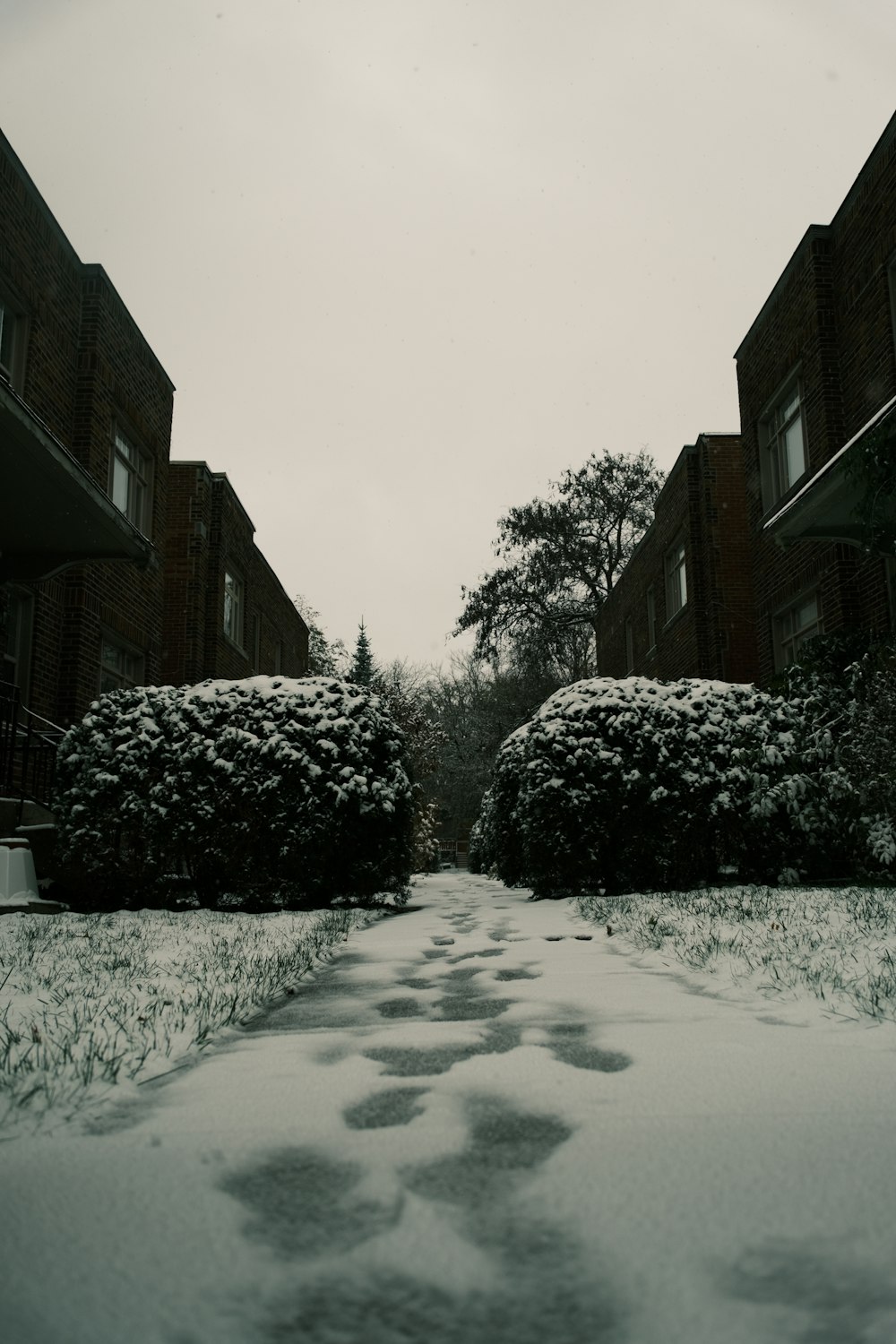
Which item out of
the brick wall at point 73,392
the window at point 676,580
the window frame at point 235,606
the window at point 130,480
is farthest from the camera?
the window frame at point 235,606

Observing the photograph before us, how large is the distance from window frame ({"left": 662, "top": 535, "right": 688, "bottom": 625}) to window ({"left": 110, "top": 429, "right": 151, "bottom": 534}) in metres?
9.32

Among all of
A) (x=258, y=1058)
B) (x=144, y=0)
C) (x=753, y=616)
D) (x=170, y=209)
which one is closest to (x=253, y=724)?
(x=258, y=1058)

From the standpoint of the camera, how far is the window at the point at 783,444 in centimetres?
1188

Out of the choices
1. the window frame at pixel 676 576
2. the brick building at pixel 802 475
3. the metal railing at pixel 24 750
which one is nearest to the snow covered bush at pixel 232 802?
the metal railing at pixel 24 750

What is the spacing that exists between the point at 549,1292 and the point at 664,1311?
13 cm

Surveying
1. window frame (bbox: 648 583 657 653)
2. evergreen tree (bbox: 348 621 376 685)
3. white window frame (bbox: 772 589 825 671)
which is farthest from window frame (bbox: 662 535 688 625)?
evergreen tree (bbox: 348 621 376 685)

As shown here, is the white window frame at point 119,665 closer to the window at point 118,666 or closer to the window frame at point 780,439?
the window at point 118,666

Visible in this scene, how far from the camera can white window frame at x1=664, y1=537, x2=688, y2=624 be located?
56.1 feet

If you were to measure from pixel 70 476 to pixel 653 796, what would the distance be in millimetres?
5384

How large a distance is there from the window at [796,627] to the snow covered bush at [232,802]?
631 cm

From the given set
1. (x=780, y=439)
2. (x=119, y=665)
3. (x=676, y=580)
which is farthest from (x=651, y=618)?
(x=119, y=665)

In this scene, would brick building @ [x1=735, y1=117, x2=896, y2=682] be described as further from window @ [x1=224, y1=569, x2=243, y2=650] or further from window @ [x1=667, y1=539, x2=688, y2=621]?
window @ [x1=224, y1=569, x2=243, y2=650]

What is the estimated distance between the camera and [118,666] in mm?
11797

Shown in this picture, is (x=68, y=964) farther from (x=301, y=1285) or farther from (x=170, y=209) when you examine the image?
(x=170, y=209)
